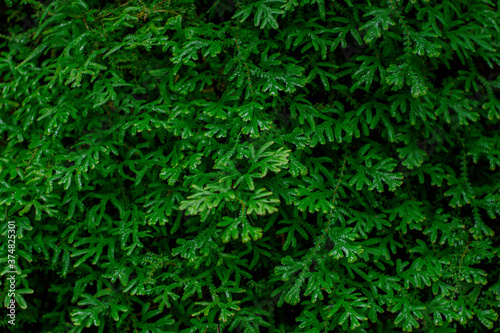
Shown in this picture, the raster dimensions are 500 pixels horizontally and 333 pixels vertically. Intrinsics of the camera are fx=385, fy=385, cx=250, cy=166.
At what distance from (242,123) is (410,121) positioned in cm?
90

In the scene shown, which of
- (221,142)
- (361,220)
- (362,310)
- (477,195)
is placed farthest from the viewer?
(477,195)

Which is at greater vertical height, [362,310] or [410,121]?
[410,121]

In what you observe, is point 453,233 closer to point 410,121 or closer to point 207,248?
point 410,121

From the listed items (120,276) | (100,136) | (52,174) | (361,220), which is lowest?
(120,276)

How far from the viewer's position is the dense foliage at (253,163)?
1989 millimetres

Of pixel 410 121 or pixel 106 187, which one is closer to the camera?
pixel 410 121

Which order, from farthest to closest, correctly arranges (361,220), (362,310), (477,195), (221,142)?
(477,195) → (221,142) → (361,220) → (362,310)

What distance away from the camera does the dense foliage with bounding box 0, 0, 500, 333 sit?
1.99 metres

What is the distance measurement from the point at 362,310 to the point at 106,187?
1.55 metres

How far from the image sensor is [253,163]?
1827 mm

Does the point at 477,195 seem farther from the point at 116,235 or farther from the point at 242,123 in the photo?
the point at 116,235

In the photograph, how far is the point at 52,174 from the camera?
7.06 ft

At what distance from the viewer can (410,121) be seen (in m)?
2.05

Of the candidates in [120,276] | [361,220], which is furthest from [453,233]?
[120,276]
